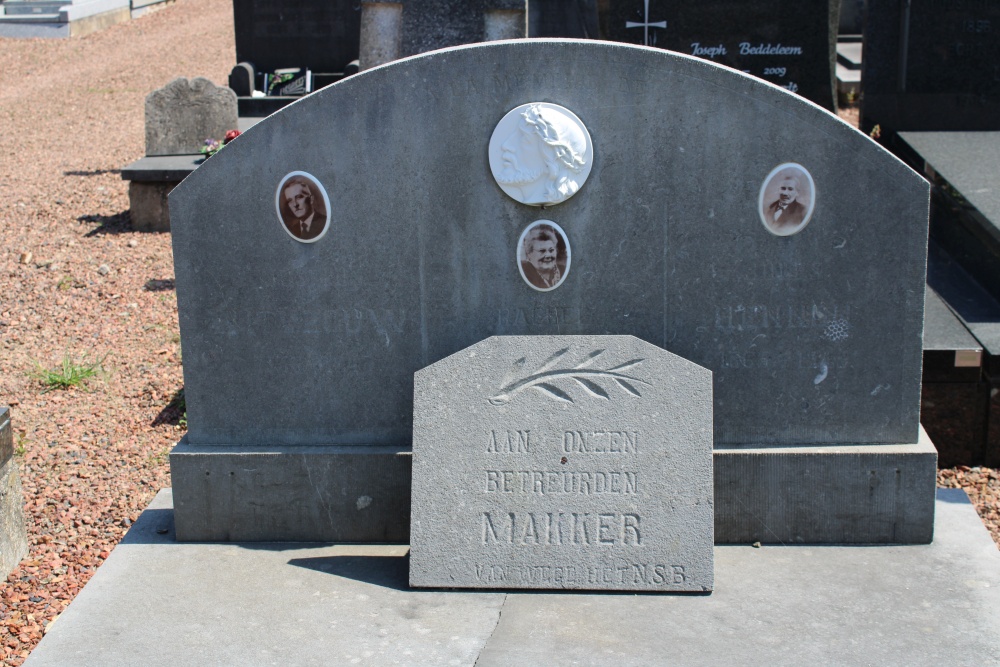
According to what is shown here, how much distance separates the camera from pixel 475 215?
3855mm

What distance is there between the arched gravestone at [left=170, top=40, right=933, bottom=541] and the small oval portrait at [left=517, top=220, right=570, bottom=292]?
3cm

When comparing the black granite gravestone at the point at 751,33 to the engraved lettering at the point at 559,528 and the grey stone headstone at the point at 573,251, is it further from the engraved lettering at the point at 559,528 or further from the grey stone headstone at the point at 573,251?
the engraved lettering at the point at 559,528

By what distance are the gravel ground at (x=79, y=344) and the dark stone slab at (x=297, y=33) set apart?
66.0 inches

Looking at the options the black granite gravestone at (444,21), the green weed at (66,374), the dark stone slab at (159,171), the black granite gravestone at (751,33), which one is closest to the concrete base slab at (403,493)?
the green weed at (66,374)

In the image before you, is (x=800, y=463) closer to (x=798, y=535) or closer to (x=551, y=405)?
(x=798, y=535)

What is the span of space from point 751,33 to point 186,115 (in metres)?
4.72

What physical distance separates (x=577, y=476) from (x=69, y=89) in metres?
12.7

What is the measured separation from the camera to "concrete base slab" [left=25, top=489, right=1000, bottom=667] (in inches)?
129

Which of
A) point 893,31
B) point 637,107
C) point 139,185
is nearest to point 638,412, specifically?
point 637,107

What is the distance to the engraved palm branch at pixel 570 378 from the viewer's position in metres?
3.69

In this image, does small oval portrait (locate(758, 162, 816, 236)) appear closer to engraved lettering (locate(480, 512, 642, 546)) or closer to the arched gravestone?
the arched gravestone

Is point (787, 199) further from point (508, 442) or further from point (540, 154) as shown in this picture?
point (508, 442)

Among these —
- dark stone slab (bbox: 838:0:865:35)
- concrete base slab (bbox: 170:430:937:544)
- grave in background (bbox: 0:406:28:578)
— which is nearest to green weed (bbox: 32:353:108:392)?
grave in background (bbox: 0:406:28:578)

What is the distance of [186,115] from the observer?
945 cm
